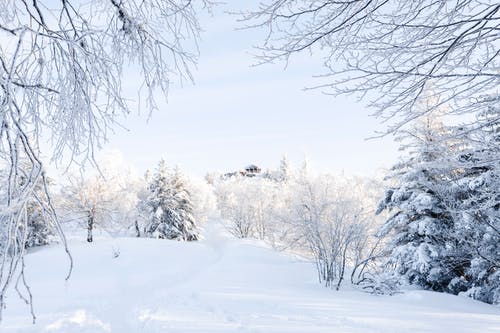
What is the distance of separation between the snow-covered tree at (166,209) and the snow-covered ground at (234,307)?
15997 mm

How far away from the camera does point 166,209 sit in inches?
1225

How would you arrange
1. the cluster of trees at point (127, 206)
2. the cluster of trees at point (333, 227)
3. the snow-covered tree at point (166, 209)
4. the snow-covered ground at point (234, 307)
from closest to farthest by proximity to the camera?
the snow-covered ground at point (234, 307) < the cluster of trees at point (333, 227) < the cluster of trees at point (127, 206) < the snow-covered tree at point (166, 209)

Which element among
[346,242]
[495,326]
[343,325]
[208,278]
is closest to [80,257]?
[208,278]

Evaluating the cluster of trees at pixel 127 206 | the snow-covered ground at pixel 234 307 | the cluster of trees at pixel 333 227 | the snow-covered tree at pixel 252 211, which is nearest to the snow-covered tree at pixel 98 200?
the cluster of trees at pixel 127 206

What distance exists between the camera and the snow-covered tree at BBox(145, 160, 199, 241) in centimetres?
3077

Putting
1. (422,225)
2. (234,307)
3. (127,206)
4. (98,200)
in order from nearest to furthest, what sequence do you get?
1. (234,307)
2. (422,225)
3. (98,200)
4. (127,206)

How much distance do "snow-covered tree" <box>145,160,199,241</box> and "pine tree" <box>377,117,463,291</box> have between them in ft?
68.8

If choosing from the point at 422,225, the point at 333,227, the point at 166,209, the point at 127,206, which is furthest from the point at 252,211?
the point at 422,225

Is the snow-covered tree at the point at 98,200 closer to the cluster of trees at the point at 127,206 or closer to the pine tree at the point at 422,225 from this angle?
the cluster of trees at the point at 127,206

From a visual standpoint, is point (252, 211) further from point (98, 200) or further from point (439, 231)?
point (439, 231)

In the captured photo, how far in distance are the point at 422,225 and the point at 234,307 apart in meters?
7.82

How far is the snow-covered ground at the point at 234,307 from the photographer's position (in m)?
5.68

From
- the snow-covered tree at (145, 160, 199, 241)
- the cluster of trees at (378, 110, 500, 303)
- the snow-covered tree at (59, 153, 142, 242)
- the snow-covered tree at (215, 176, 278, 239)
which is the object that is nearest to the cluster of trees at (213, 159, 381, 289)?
the cluster of trees at (378, 110, 500, 303)

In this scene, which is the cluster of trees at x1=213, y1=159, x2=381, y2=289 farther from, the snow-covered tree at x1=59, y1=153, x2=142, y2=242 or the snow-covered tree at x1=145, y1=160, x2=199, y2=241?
the snow-covered tree at x1=145, y1=160, x2=199, y2=241
